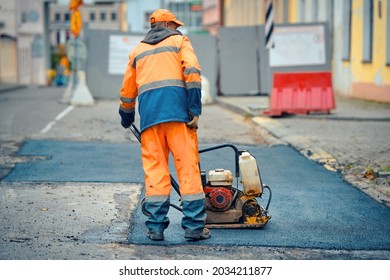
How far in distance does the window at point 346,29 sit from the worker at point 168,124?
2156 centimetres

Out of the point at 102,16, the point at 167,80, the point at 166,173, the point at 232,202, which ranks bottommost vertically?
the point at 232,202

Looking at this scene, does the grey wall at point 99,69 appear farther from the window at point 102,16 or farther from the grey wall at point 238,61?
the window at point 102,16

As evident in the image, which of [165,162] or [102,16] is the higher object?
[102,16]

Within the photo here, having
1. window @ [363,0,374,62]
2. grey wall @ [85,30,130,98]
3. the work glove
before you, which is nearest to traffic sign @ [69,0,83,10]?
grey wall @ [85,30,130,98]

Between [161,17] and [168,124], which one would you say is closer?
[168,124]

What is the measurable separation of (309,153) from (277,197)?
3741 mm

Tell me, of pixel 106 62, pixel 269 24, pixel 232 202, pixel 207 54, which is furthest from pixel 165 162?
pixel 106 62

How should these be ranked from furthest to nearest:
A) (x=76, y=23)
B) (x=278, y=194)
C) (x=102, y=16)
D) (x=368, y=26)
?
(x=102, y=16) → (x=76, y=23) → (x=368, y=26) → (x=278, y=194)

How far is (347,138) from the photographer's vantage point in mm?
15016

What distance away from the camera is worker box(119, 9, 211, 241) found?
725cm

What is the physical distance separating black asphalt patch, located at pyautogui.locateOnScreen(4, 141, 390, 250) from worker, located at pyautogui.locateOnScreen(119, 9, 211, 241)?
224 mm

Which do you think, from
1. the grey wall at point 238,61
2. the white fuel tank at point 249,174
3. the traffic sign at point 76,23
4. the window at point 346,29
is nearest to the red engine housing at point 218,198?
the white fuel tank at point 249,174

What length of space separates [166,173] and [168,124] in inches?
14.5

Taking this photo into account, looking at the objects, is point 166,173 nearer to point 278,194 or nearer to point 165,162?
point 165,162
